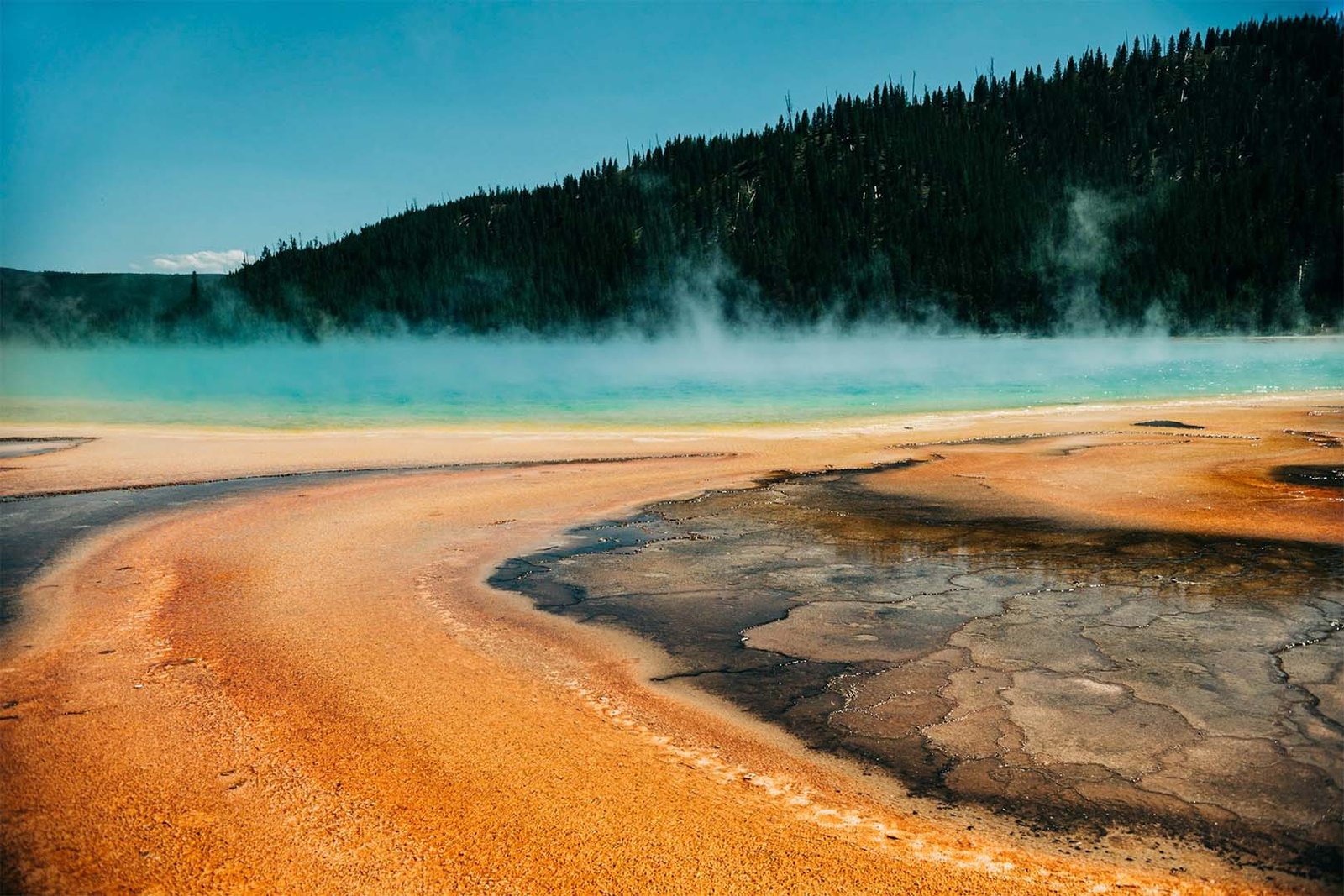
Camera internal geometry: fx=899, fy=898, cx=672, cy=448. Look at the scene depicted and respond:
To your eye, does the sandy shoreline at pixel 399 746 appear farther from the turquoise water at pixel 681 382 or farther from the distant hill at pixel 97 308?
the distant hill at pixel 97 308

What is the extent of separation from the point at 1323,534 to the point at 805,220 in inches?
4861

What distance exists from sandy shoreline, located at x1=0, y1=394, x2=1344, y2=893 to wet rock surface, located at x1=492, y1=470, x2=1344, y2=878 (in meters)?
0.35

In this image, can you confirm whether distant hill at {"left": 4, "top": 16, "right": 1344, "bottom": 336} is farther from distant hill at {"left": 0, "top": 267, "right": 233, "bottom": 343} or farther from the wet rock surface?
the wet rock surface

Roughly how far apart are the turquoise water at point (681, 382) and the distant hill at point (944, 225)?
9100 millimetres

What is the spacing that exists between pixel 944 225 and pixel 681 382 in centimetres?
8190

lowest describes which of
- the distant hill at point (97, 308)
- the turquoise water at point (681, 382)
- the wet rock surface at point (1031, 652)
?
the wet rock surface at point (1031, 652)

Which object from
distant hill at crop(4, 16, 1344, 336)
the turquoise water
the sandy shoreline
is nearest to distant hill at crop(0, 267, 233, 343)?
distant hill at crop(4, 16, 1344, 336)

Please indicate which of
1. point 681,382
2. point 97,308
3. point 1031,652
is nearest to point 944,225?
point 681,382

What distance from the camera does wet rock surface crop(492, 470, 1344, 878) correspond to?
3715 millimetres

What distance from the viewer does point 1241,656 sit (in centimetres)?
512

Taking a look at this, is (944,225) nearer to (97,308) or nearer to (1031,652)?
(1031,652)

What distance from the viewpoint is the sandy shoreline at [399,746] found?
10.6 ft

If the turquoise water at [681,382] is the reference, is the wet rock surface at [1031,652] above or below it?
below

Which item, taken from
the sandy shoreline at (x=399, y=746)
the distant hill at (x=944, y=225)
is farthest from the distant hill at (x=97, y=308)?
the sandy shoreline at (x=399, y=746)
